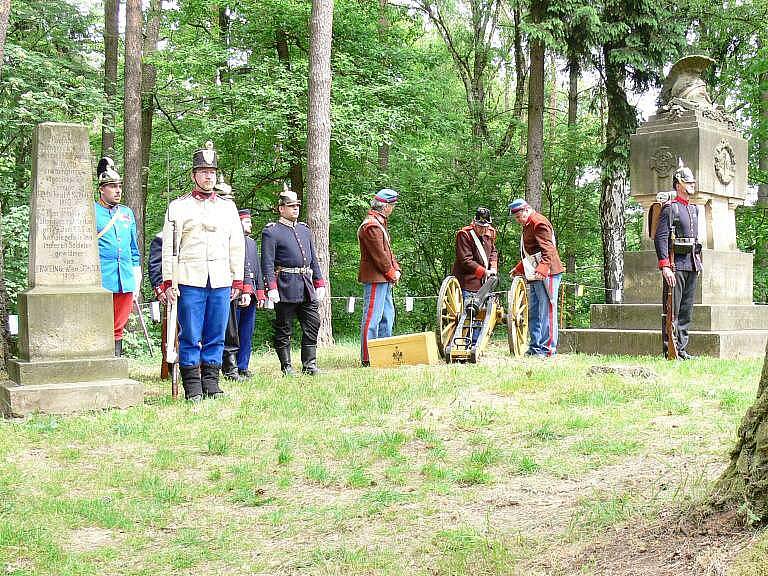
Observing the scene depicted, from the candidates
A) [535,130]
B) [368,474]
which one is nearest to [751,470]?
[368,474]

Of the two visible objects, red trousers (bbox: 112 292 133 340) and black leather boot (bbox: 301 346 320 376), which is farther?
black leather boot (bbox: 301 346 320 376)

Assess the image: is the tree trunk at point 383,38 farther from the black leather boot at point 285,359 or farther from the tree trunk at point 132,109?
the black leather boot at point 285,359

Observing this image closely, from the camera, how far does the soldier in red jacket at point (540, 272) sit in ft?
36.6

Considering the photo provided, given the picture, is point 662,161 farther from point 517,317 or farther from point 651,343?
point 517,317

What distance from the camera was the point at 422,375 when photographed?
870cm

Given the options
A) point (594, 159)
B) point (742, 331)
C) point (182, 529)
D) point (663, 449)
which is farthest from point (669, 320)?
point (594, 159)

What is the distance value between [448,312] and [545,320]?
1.41 m

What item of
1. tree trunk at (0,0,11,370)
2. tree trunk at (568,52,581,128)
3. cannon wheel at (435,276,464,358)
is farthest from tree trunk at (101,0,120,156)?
cannon wheel at (435,276,464,358)

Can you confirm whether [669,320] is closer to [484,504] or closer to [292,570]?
[484,504]

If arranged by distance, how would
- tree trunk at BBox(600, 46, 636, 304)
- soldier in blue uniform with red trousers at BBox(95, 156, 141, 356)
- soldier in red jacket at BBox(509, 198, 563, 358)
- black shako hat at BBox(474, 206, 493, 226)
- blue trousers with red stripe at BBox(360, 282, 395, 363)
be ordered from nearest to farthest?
soldier in blue uniform with red trousers at BBox(95, 156, 141, 356) → blue trousers with red stripe at BBox(360, 282, 395, 363) → soldier in red jacket at BBox(509, 198, 563, 358) → black shako hat at BBox(474, 206, 493, 226) → tree trunk at BBox(600, 46, 636, 304)

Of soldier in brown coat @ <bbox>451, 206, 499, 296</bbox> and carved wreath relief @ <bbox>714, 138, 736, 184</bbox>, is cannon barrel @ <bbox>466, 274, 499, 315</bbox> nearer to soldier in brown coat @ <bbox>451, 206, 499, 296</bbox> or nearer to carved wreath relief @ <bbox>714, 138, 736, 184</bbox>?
soldier in brown coat @ <bbox>451, 206, 499, 296</bbox>

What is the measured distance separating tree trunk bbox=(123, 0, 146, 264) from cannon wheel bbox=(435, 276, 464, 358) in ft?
29.9

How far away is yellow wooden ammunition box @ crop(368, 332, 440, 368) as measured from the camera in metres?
9.70

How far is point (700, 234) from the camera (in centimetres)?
1118
